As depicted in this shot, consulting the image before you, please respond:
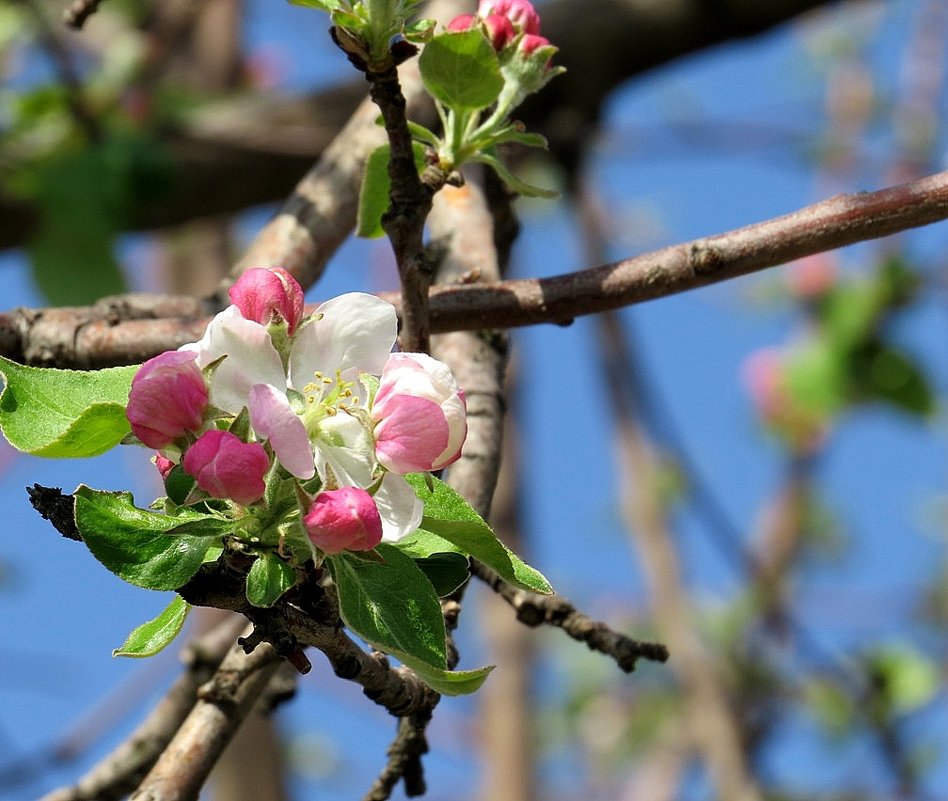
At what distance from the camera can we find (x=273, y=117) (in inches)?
100

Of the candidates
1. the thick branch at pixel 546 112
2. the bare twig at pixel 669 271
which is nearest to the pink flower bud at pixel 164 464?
the bare twig at pixel 669 271

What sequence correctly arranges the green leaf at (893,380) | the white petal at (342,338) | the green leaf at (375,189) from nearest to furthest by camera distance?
the white petal at (342,338) → the green leaf at (375,189) → the green leaf at (893,380)

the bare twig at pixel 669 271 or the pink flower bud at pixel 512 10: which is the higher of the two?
the pink flower bud at pixel 512 10

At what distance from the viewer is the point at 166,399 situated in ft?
2.00

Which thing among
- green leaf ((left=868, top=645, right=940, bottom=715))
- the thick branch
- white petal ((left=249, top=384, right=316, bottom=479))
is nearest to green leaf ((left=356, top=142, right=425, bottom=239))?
white petal ((left=249, top=384, right=316, bottom=479))

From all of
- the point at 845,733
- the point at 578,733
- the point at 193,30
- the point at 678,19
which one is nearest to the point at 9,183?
the point at 678,19

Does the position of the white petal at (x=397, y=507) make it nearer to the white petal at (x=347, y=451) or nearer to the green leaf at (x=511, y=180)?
→ the white petal at (x=347, y=451)

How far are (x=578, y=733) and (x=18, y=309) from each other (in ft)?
13.5

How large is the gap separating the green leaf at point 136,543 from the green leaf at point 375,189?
34 cm

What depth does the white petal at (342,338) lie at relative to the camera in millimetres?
684

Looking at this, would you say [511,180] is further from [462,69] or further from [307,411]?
[307,411]

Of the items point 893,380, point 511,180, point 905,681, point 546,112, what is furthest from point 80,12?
point 893,380

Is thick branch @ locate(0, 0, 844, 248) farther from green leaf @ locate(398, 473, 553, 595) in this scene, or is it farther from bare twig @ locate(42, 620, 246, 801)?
green leaf @ locate(398, 473, 553, 595)

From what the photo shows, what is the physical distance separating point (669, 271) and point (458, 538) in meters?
0.33
